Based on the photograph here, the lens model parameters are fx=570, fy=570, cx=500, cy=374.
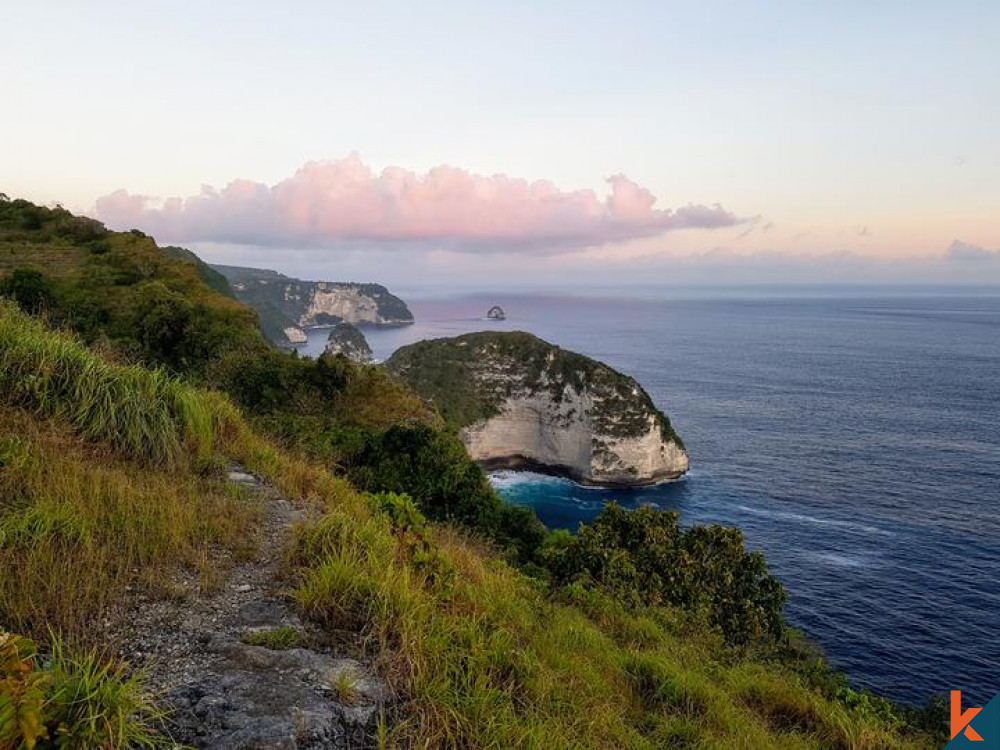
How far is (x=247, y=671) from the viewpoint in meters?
3.90

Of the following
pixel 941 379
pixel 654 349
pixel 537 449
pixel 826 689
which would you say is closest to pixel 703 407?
pixel 537 449

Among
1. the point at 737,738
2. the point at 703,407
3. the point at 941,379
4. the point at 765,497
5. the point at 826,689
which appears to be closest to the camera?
the point at 737,738

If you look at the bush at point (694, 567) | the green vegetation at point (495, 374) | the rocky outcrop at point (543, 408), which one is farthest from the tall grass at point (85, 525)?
the green vegetation at point (495, 374)

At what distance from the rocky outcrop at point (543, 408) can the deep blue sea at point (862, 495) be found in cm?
325

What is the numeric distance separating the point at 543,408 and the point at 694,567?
5210cm

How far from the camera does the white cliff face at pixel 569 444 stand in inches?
2527

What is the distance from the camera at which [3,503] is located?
194 inches

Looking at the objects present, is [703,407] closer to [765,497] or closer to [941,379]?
[765,497]

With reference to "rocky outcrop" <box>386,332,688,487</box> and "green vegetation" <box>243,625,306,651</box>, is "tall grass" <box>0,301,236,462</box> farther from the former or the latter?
"rocky outcrop" <box>386,332,688,487</box>

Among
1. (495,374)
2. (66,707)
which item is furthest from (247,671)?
(495,374)

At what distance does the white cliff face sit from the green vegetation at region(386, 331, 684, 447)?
4.13 ft

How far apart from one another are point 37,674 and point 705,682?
662 cm

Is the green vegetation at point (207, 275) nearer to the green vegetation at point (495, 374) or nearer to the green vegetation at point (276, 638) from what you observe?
the green vegetation at point (495, 374)

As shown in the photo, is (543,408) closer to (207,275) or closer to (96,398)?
(207,275)
